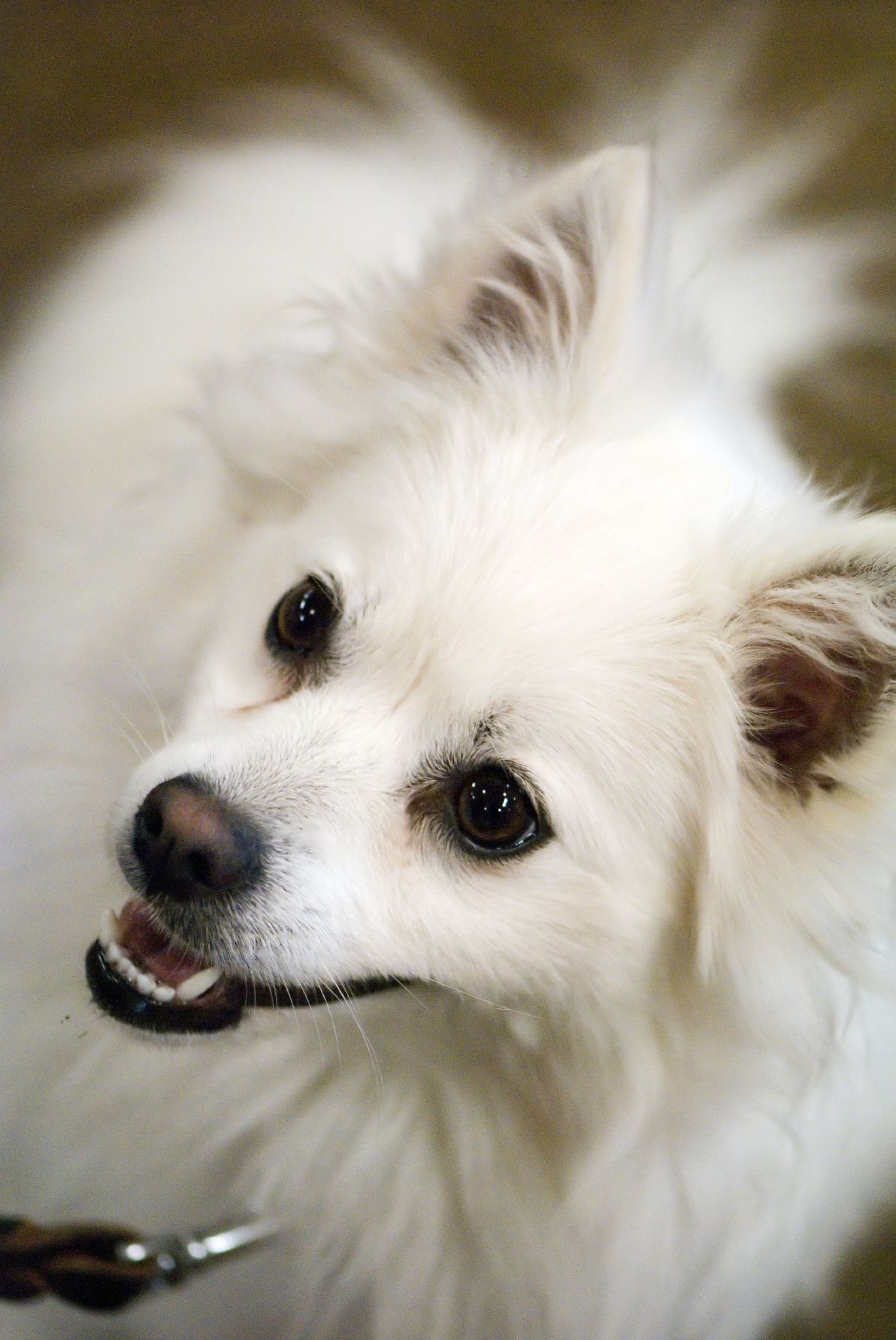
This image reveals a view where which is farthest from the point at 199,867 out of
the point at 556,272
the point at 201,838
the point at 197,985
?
the point at 556,272

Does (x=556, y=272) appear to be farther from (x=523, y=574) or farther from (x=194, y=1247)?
→ (x=194, y=1247)

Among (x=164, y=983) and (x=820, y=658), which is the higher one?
(x=820, y=658)

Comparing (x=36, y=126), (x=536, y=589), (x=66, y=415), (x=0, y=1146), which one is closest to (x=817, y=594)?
(x=536, y=589)

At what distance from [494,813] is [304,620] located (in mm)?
267

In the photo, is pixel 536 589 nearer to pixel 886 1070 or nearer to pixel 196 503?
pixel 196 503

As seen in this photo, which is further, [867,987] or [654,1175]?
[654,1175]

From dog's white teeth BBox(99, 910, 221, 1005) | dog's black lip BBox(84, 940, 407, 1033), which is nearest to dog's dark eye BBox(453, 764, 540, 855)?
dog's black lip BBox(84, 940, 407, 1033)

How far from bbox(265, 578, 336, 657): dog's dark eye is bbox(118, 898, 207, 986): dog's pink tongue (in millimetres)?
285

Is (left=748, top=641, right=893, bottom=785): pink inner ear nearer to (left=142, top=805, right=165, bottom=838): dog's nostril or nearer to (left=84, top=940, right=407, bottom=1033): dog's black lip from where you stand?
(left=84, top=940, right=407, bottom=1033): dog's black lip

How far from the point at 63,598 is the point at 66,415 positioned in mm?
361

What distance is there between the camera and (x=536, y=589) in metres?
0.83

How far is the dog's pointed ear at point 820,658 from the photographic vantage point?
705 mm

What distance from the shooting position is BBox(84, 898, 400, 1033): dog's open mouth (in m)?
0.91

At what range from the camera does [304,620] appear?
93 centimetres
